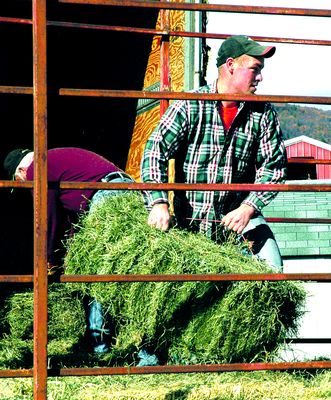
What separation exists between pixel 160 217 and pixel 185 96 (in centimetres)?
63

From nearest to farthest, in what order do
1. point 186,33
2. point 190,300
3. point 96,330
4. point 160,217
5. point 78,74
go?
point 190,300
point 160,217
point 96,330
point 186,33
point 78,74

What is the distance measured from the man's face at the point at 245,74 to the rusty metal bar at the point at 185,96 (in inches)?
37.0

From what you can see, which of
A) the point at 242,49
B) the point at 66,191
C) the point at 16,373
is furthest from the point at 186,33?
the point at 16,373

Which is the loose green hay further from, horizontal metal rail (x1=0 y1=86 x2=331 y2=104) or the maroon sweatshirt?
horizontal metal rail (x1=0 y1=86 x2=331 y2=104)


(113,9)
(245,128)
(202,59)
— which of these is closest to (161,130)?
(245,128)

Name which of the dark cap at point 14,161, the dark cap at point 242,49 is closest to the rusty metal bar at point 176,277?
the dark cap at point 242,49

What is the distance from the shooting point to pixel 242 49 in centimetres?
438

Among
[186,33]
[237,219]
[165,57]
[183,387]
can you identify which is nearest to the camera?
[183,387]

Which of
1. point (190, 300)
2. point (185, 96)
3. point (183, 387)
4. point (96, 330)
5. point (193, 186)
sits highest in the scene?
point (185, 96)

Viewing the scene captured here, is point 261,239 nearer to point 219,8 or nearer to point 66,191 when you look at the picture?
point 66,191

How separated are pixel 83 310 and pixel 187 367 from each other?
1.46 metres

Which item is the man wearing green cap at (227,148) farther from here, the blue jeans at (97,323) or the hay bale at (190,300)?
the hay bale at (190,300)

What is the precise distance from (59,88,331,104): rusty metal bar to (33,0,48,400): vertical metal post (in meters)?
0.10

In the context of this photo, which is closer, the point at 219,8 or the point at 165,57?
the point at 219,8
